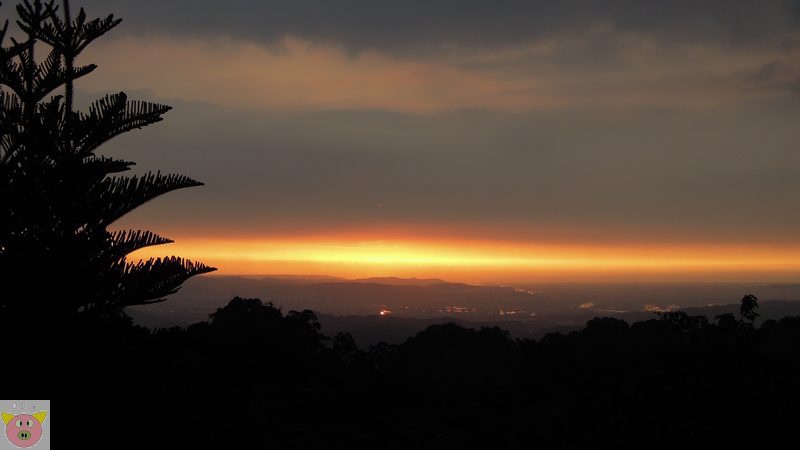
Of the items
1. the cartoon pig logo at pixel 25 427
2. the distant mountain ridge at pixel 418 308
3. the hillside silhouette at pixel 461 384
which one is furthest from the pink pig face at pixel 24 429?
the distant mountain ridge at pixel 418 308

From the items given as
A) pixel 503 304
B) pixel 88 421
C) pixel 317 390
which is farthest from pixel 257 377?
pixel 503 304

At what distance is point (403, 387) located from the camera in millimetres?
28312

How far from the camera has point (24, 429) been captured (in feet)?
18.9

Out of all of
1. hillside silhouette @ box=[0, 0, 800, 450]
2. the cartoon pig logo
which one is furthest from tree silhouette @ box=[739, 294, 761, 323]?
the cartoon pig logo

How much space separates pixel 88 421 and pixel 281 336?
2759 cm

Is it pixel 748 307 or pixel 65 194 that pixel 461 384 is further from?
pixel 65 194

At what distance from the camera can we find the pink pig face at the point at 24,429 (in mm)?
5797

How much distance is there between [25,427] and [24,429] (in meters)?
0.02

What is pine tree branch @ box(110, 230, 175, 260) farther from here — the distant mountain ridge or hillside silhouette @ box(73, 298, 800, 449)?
the distant mountain ridge

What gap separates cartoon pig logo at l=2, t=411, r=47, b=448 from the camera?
580 centimetres

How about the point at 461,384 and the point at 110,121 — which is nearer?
the point at 110,121

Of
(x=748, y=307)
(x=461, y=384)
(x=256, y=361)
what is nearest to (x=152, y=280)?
(x=461, y=384)

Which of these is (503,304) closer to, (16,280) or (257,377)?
(257,377)

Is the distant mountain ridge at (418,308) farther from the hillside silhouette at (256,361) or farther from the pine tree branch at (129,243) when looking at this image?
the pine tree branch at (129,243)
